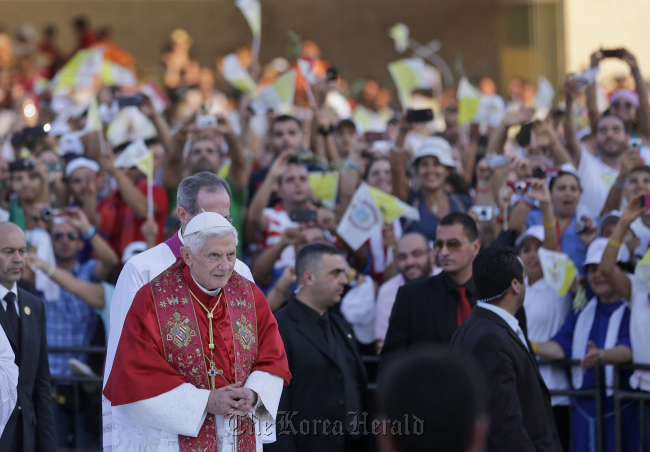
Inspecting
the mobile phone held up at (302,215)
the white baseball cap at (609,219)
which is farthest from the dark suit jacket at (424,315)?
the white baseball cap at (609,219)

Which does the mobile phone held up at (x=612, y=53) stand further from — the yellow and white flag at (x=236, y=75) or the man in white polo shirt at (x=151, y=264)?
the man in white polo shirt at (x=151, y=264)

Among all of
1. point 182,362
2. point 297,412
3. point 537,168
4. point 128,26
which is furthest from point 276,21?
point 182,362

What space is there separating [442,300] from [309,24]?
584 inches

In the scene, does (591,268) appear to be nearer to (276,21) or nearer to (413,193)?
(413,193)

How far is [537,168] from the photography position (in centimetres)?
679

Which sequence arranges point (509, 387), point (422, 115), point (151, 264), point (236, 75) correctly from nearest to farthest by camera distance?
point (509, 387) → point (151, 264) → point (422, 115) → point (236, 75)

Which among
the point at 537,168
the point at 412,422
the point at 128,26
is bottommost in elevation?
the point at 412,422

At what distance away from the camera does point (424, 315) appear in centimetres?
576

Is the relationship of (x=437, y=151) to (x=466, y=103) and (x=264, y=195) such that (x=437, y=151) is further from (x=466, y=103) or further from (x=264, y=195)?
(x=466, y=103)

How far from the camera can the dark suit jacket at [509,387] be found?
14.5 ft

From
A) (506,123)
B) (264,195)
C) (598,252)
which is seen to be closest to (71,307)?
(264,195)

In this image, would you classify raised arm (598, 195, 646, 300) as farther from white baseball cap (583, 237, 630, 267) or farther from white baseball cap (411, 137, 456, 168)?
white baseball cap (411, 137, 456, 168)

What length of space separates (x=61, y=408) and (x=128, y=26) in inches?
537

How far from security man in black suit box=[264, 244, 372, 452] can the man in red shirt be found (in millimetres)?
2446
